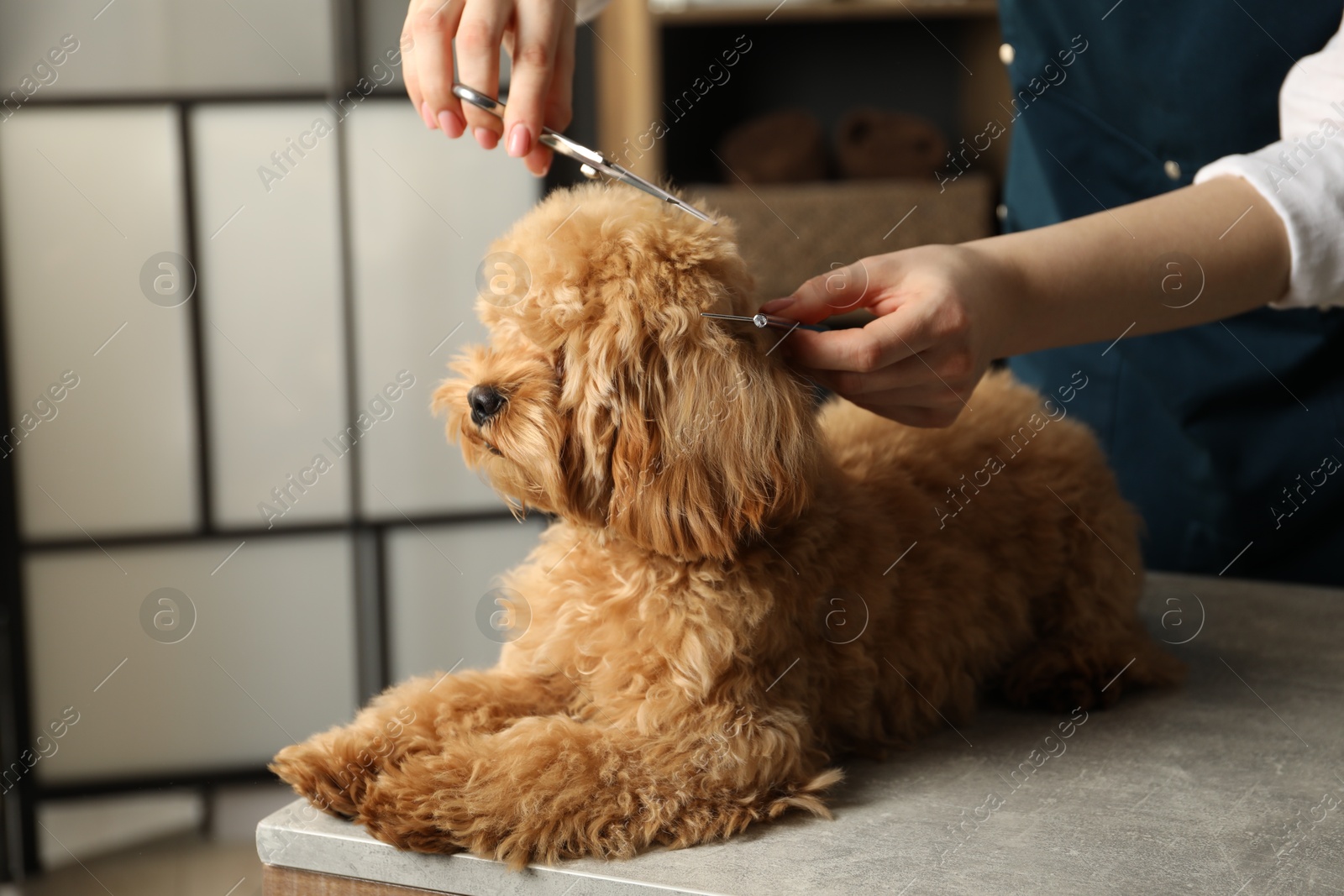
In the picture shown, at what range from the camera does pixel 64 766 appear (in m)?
2.53

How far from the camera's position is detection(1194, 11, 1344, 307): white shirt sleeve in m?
1.12

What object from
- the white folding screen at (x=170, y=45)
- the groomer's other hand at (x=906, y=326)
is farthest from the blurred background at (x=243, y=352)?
the groomer's other hand at (x=906, y=326)

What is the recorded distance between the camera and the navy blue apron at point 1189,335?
1.49 m

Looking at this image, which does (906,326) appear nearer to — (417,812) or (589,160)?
(589,160)

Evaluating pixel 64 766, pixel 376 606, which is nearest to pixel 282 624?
pixel 376 606

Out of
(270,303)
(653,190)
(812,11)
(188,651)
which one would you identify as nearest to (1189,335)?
(653,190)

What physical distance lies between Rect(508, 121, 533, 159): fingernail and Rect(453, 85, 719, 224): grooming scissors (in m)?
0.03

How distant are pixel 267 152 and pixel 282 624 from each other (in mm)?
1133

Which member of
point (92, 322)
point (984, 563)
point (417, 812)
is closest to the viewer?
point (417, 812)

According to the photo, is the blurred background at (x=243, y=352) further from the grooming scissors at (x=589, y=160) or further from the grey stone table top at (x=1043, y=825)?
the grey stone table top at (x=1043, y=825)

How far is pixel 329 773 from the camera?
973mm

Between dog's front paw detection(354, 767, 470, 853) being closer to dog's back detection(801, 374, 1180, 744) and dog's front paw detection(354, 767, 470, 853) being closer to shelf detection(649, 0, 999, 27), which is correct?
dog's back detection(801, 374, 1180, 744)

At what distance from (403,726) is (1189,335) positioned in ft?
4.11

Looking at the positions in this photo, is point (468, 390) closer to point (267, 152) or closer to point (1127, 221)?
point (1127, 221)
